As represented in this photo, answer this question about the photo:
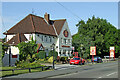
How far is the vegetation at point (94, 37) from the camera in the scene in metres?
65.0

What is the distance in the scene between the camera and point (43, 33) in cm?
5366

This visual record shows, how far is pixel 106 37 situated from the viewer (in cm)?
7212

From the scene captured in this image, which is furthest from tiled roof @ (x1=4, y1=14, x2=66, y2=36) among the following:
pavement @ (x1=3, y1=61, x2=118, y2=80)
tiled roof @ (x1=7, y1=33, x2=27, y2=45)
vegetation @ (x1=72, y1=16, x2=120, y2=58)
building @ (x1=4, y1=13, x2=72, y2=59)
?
pavement @ (x1=3, y1=61, x2=118, y2=80)

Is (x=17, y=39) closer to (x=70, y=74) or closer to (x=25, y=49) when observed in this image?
(x=25, y=49)

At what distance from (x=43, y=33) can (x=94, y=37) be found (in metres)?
21.5

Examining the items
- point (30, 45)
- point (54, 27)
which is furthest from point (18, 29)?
point (30, 45)

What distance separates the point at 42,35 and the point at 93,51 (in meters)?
13.7

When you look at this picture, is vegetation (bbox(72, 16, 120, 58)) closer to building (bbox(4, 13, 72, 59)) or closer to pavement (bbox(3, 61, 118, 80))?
building (bbox(4, 13, 72, 59))

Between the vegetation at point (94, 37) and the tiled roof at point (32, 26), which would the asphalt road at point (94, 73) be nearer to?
the tiled roof at point (32, 26)

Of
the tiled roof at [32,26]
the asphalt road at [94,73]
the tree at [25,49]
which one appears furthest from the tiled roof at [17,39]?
the asphalt road at [94,73]

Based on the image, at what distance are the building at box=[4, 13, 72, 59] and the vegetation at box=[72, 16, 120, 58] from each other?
13.0ft

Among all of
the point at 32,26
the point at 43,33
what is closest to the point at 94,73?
the point at 32,26

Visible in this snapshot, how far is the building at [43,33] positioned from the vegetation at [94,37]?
3969mm

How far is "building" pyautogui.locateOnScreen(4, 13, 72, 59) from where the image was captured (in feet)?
167
